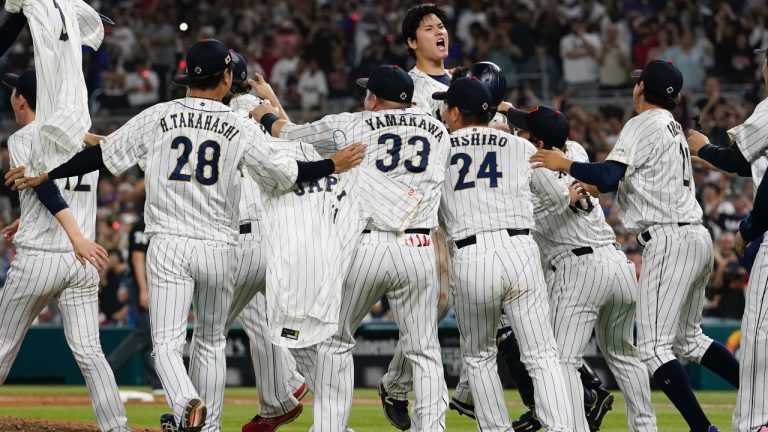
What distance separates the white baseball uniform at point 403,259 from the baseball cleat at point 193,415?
0.77 meters

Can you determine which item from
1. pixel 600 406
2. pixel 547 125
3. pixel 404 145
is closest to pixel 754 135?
pixel 547 125

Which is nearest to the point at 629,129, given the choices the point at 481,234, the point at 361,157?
the point at 481,234

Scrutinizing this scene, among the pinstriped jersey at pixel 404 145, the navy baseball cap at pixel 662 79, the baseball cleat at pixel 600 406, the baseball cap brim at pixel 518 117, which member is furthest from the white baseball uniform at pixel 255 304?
the navy baseball cap at pixel 662 79

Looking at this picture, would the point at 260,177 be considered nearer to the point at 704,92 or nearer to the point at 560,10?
the point at 704,92

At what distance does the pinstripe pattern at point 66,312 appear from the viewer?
289 inches

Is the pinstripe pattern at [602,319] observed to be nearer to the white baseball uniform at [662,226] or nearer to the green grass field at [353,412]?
the white baseball uniform at [662,226]

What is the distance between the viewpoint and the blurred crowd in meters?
15.9

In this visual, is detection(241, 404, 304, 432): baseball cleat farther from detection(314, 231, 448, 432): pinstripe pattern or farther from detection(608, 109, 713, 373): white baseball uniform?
detection(608, 109, 713, 373): white baseball uniform

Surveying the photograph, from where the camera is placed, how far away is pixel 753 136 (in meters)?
6.50

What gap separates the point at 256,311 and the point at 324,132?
176cm

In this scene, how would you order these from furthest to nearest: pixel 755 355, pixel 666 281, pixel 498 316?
pixel 666 281, pixel 498 316, pixel 755 355

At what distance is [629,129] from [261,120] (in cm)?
227

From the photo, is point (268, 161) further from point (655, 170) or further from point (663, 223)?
point (663, 223)

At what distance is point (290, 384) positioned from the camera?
839 centimetres
